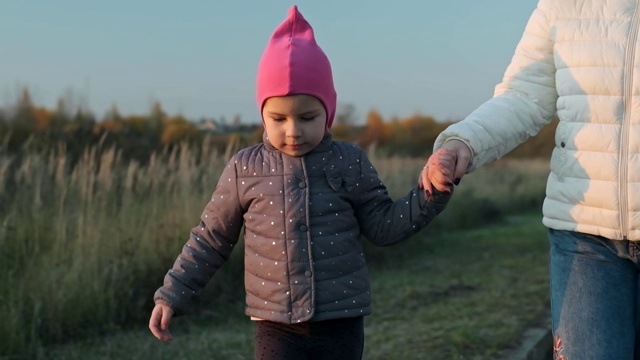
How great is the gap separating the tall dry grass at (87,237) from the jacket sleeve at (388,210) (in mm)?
3095

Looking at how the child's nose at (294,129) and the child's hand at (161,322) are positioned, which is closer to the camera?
the child's nose at (294,129)

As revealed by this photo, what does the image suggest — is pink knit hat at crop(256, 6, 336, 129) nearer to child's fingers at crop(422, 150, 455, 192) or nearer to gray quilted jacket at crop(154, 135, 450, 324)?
gray quilted jacket at crop(154, 135, 450, 324)

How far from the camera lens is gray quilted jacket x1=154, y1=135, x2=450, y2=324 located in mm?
3105

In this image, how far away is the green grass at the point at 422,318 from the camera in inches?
227

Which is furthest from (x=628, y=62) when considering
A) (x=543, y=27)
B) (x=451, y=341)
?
(x=451, y=341)

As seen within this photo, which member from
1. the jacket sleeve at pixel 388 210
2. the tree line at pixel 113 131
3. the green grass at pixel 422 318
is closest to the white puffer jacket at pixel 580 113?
the jacket sleeve at pixel 388 210

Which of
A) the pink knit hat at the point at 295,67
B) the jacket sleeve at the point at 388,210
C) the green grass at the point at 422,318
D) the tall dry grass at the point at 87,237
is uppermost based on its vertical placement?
the pink knit hat at the point at 295,67

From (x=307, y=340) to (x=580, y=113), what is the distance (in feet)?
3.84

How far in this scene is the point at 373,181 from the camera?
3273 millimetres

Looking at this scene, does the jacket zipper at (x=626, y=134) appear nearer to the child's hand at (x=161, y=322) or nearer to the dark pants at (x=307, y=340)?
the dark pants at (x=307, y=340)

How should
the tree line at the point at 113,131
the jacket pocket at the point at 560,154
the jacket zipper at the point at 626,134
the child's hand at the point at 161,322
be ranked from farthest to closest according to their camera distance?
the tree line at the point at 113,131 → the child's hand at the point at 161,322 → the jacket pocket at the point at 560,154 → the jacket zipper at the point at 626,134

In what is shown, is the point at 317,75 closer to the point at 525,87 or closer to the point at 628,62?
the point at 525,87

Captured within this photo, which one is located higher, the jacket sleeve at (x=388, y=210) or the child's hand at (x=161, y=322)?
the jacket sleeve at (x=388, y=210)

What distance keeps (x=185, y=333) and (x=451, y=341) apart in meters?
1.91
